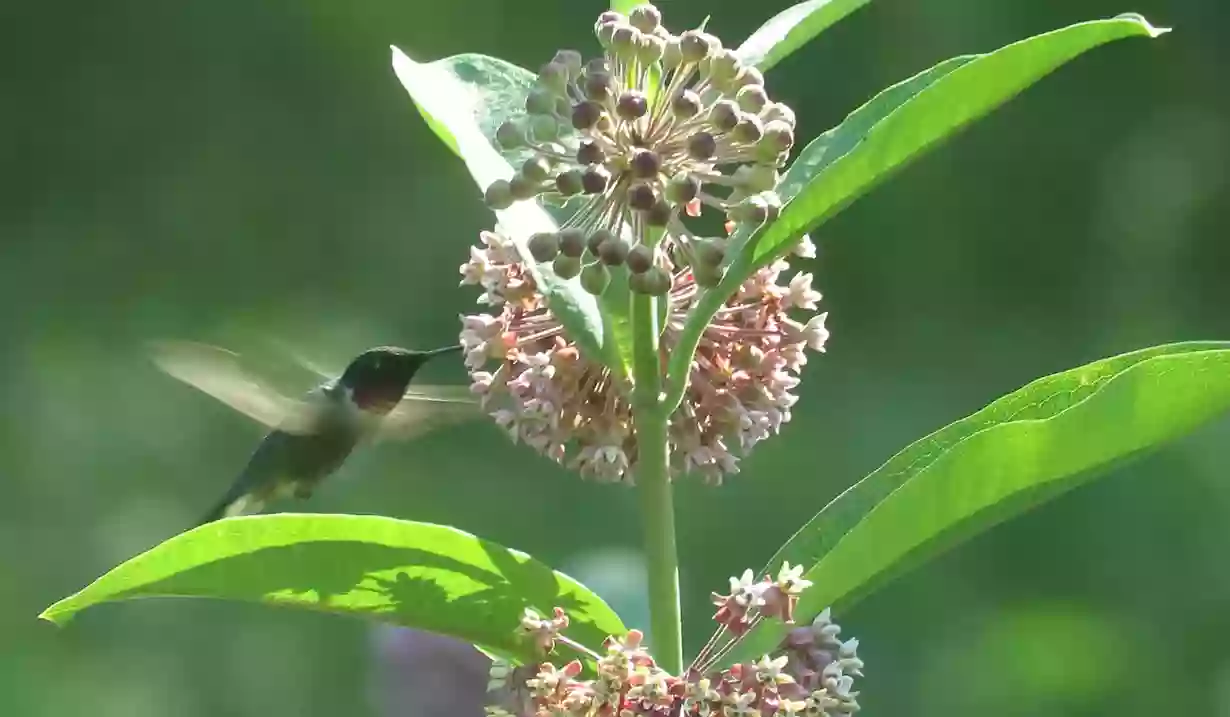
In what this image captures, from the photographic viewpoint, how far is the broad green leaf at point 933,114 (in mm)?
485

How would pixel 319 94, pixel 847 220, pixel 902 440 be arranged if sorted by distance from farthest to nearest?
pixel 319 94, pixel 847 220, pixel 902 440

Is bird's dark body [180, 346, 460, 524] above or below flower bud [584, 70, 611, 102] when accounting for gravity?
above

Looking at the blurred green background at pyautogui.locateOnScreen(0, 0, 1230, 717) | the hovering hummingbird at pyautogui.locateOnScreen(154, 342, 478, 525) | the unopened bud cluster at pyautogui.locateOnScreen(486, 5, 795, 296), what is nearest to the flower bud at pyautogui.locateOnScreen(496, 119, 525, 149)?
the unopened bud cluster at pyautogui.locateOnScreen(486, 5, 795, 296)

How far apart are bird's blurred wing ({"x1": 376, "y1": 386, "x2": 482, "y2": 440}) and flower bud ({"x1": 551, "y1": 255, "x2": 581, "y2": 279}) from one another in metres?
0.41

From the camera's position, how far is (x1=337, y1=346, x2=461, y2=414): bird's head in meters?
0.97

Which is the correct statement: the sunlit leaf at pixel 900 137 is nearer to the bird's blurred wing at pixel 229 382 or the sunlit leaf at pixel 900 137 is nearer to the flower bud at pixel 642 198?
the flower bud at pixel 642 198

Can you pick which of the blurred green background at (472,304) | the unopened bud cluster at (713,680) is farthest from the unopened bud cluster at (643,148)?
the blurred green background at (472,304)

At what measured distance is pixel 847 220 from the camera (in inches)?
108

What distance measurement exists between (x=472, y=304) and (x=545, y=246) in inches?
80.9

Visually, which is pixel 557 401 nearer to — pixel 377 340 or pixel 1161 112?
pixel 377 340

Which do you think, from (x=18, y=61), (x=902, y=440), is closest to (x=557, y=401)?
(x=902, y=440)

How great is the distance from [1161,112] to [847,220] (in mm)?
622

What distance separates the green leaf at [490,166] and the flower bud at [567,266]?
0.02 metres

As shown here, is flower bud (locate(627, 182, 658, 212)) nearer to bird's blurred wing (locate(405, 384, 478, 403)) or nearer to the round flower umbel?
the round flower umbel
